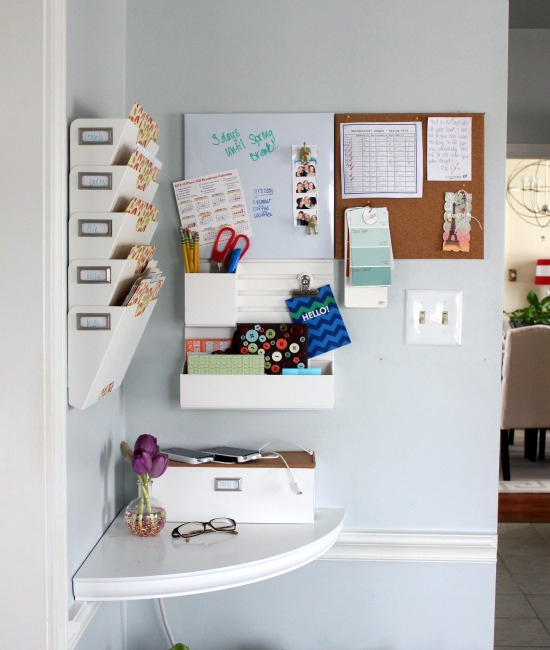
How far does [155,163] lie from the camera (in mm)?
1634

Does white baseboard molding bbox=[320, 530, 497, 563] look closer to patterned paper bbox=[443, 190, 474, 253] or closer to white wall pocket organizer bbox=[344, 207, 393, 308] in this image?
white wall pocket organizer bbox=[344, 207, 393, 308]

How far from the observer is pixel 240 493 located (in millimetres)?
1784

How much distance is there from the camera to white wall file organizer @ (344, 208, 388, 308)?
6.00ft

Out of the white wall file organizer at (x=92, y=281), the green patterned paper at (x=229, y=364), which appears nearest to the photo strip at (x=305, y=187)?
the green patterned paper at (x=229, y=364)

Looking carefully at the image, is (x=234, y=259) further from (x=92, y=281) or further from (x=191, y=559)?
(x=191, y=559)

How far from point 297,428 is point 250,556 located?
391mm

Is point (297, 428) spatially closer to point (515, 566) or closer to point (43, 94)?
point (43, 94)

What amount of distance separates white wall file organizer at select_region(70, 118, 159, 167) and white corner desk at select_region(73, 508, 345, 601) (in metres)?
0.79

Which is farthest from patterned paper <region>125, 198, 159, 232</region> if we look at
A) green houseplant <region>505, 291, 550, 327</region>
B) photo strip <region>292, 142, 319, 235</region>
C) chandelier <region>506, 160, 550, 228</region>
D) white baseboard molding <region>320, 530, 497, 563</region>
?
chandelier <region>506, 160, 550, 228</region>

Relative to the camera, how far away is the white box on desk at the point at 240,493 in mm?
1775

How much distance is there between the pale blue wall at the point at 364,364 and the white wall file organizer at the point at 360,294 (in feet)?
0.14

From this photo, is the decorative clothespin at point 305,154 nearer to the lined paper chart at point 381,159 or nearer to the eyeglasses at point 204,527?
the lined paper chart at point 381,159

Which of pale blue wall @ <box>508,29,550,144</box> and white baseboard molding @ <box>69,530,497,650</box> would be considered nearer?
white baseboard molding @ <box>69,530,497,650</box>

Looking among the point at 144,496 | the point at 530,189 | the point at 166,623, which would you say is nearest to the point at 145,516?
the point at 144,496
